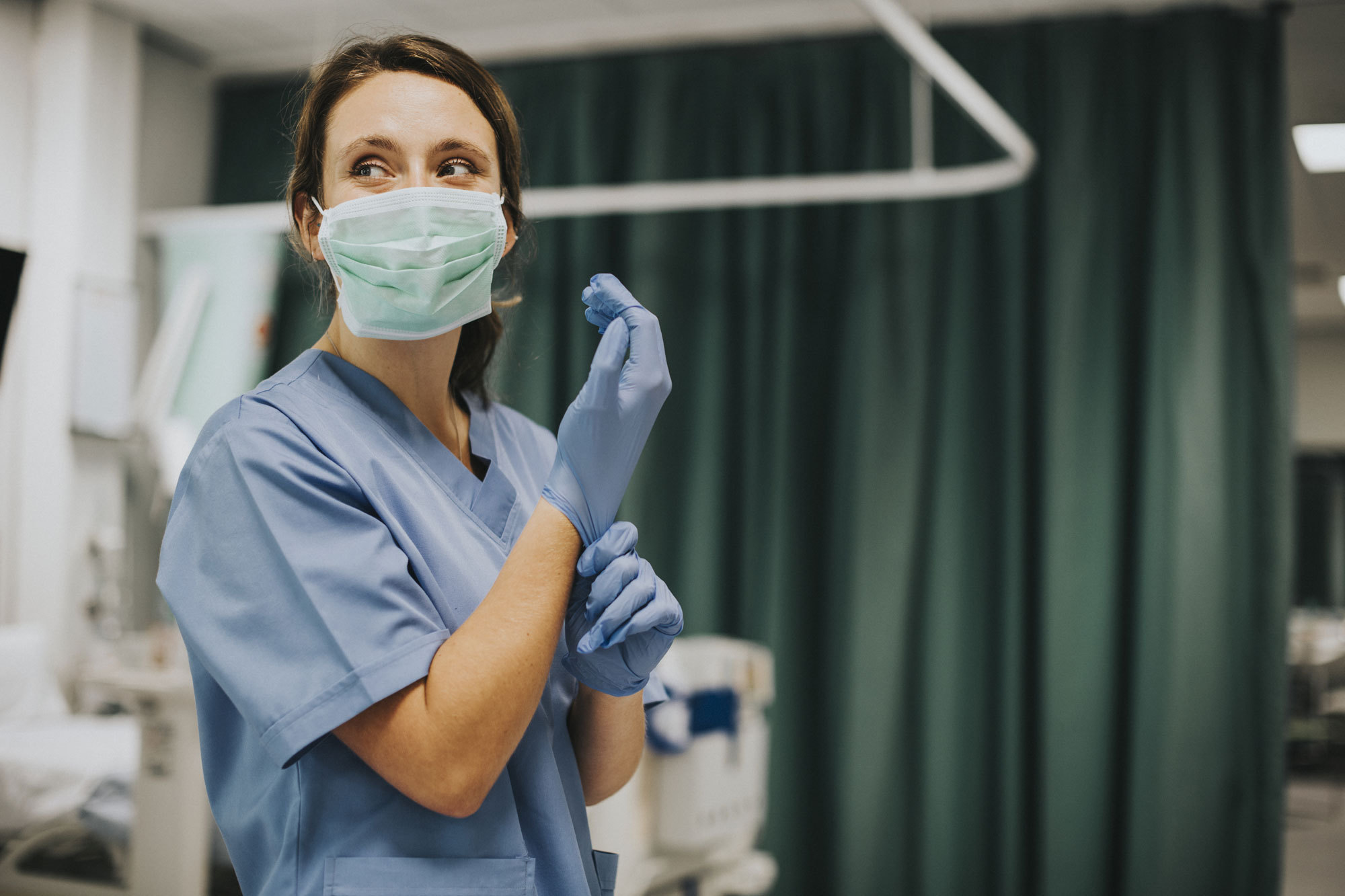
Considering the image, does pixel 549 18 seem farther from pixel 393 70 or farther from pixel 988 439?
pixel 393 70

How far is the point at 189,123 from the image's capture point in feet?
13.7

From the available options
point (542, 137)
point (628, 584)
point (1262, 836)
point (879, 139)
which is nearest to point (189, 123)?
point (542, 137)

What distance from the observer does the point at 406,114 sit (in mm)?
891

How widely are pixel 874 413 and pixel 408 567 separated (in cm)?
273

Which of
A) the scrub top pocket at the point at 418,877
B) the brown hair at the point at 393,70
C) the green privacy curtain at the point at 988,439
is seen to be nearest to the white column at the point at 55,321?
the green privacy curtain at the point at 988,439

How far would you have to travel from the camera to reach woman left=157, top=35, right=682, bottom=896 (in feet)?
2.44

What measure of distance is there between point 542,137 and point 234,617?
10.8 ft

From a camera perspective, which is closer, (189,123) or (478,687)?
(478,687)

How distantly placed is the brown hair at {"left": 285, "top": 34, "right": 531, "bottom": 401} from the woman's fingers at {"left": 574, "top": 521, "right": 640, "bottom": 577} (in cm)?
32

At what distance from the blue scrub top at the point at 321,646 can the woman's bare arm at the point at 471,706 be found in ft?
0.07

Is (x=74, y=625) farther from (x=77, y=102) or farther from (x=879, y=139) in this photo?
(x=879, y=139)

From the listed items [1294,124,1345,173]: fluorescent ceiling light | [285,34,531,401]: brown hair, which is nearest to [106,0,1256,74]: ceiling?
[1294,124,1345,173]: fluorescent ceiling light

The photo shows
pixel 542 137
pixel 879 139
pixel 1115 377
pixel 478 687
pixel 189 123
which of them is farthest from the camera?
pixel 189 123

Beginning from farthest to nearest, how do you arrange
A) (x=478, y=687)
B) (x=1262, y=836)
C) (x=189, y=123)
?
(x=189, y=123), (x=1262, y=836), (x=478, y=687)
